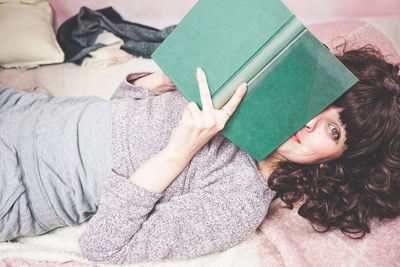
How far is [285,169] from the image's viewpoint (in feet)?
3.01

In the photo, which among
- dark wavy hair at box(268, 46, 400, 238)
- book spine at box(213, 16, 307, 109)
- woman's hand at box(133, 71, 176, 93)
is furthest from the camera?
woman's hand at box(133, 71, 176, 93)

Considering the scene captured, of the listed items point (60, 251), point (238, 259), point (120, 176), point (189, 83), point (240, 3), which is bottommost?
point (60, 251)

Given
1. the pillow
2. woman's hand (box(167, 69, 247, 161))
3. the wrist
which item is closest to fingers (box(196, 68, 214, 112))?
woman's hand (box(167, 69, 247, 161))

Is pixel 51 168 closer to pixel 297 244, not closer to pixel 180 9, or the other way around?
pixel 297 244

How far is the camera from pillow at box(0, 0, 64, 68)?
4.57ft

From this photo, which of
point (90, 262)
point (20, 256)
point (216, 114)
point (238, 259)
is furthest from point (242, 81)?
point (20, 256)

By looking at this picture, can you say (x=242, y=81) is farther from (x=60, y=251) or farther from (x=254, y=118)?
(x=60, y=251)

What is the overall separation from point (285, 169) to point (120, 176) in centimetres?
43

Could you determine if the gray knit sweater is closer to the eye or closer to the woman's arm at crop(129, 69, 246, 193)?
the woman's arm at crop(129, 69, 246, 193)

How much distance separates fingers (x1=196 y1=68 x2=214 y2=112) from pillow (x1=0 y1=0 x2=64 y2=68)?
932 millimetres

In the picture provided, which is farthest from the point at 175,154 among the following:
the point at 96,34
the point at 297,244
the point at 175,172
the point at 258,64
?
the point at 96,34

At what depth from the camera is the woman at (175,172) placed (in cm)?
78

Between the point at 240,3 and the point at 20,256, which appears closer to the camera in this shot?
the point at 240,3

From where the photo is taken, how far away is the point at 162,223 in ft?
2.71
